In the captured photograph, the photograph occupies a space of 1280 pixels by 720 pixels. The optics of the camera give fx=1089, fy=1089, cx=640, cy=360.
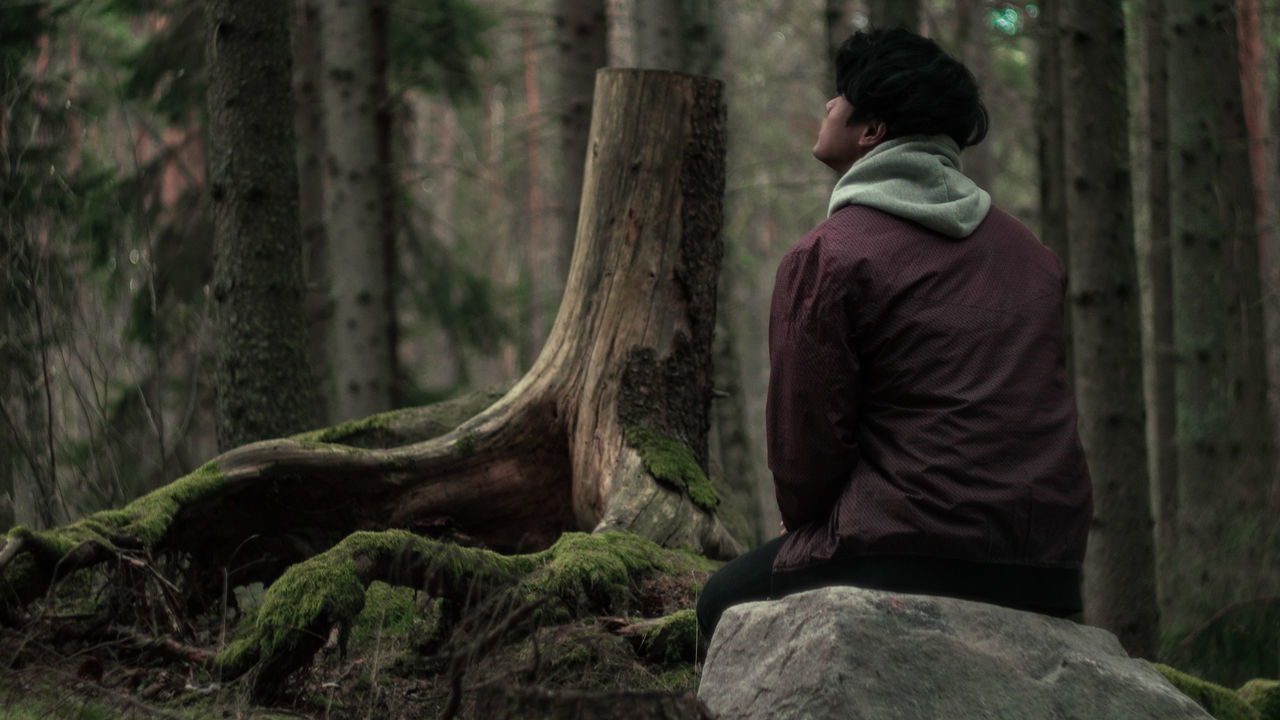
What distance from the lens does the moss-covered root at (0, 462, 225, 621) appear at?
11.8ft

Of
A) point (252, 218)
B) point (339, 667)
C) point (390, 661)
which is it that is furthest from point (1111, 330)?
point (252, 218)

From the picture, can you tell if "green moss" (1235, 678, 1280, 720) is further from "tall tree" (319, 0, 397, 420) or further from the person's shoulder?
"tall tree" (319, 0, 397, 420)

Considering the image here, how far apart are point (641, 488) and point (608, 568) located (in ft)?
2.98

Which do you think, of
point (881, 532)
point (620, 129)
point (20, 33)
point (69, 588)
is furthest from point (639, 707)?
point (20, 33)

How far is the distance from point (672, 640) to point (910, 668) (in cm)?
115

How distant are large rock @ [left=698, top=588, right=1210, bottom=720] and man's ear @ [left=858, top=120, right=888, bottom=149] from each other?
4.02 ft

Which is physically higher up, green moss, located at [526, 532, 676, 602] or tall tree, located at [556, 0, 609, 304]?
tall tree, located at [556, 0, 609, 304]

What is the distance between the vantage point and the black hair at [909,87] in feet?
9.48

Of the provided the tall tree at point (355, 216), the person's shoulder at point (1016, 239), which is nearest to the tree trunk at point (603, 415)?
the person's shoulder at point (1016, 239)

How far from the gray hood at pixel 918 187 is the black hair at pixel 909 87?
5cm

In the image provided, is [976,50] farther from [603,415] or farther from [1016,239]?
[1016,239]

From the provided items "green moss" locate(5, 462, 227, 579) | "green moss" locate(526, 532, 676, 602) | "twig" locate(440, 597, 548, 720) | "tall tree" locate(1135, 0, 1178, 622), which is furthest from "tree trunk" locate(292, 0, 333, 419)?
"twig" locate(440, 597, 548, 720)

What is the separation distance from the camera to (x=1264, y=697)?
4.22m

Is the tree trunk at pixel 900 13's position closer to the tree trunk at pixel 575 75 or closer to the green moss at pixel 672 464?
the tree trunk at pixel 575 75
